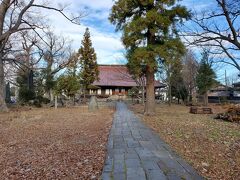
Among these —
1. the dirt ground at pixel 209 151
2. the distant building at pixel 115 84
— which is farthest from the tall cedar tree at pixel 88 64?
the dirt ground at pixel 209 151

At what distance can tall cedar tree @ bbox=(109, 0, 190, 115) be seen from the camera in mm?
16406

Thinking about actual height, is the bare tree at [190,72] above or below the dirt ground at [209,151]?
above

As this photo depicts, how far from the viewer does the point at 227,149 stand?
7.73 metres

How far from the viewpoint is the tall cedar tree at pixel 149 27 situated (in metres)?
16.4

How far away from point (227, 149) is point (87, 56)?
36040 mm

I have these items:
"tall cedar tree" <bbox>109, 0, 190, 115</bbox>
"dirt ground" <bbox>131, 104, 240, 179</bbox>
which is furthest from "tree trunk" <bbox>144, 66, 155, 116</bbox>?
"dirt ground" <bbox>131, 104, 240, 179</bbox>

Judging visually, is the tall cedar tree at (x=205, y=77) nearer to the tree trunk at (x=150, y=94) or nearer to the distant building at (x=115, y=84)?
the distant building at (x=115, y=84)

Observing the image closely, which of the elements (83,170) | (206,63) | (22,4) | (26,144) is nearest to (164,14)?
(22,4)

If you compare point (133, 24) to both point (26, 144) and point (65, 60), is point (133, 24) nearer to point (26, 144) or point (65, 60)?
point (26, 144)

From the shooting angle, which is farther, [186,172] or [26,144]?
[26,144]

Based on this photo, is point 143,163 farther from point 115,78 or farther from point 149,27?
point 115,78

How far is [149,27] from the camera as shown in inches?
667

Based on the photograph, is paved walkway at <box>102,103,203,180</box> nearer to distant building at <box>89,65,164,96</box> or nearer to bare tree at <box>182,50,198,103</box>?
bare tree at <box>182,50,198,103</box>

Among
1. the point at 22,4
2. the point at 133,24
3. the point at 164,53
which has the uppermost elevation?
the point at 22,4
